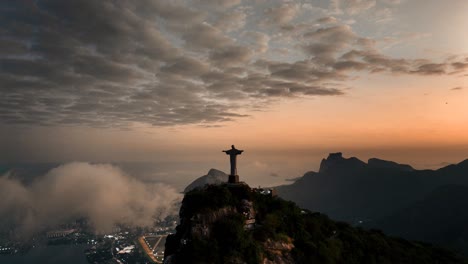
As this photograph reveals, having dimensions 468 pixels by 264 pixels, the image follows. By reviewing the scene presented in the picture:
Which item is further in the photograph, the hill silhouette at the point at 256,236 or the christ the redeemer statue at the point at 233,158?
the christ the redeemer statue at the point at 233,158

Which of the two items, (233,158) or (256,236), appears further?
(233,158)

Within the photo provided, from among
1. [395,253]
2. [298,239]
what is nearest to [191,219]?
[298,239]

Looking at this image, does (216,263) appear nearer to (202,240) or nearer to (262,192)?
(202,240)

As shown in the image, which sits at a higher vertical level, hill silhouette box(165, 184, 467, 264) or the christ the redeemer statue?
the christ the redeemer statue

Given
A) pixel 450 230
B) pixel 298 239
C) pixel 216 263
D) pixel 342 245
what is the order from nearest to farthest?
pixel 216 263 < pixel 298 239 < pixel 342 245 < pixel 450 230

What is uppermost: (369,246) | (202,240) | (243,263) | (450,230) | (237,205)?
(237,205)

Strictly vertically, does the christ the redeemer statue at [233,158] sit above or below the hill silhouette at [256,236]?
above

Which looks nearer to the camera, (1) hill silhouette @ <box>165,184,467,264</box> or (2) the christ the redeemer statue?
(1) hill silhouette @ <box>165,184,467,264</box>

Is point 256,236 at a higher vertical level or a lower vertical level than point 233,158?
lower
